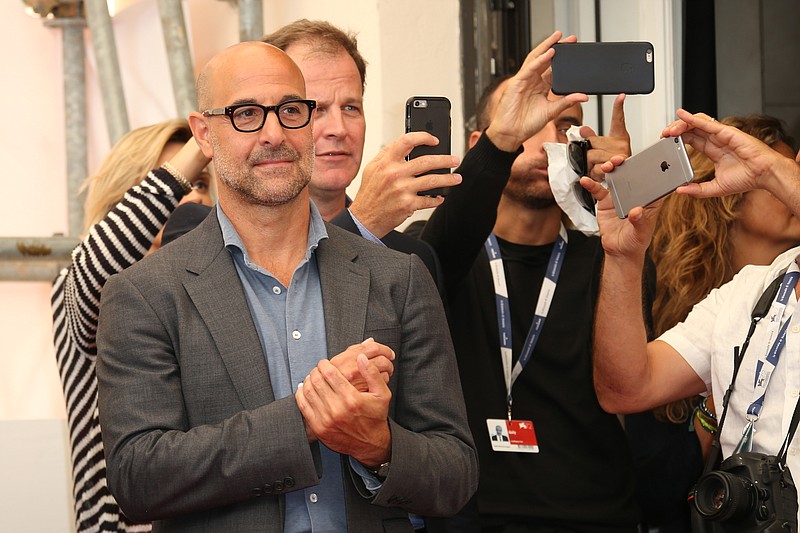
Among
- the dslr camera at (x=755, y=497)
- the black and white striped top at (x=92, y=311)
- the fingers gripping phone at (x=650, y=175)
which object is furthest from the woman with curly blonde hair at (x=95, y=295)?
the dslr camera at (x=755, y=497)

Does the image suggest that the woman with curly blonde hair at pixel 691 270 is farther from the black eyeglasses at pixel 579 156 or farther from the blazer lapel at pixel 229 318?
the blazer lapel at pixel 229 318

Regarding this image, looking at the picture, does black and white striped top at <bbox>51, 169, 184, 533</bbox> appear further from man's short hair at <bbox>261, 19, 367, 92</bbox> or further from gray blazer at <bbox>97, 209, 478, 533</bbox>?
gray blazer at <bbox>97, 209, 478, 533</bbox>

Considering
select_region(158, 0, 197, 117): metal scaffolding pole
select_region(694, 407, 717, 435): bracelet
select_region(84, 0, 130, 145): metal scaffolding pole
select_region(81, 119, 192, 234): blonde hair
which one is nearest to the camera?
select_region(694, 407, 717, 435): bracelet

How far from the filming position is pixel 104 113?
3.85 m

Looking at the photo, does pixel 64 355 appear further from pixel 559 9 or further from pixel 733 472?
pixel 559 9

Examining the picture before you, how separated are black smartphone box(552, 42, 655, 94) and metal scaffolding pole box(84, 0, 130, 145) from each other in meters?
1.98

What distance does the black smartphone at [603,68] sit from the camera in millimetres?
2303

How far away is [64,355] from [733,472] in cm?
175

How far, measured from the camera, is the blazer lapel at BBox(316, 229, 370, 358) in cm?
183

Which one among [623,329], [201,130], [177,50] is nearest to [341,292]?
[201,130]

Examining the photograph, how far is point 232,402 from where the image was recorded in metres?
1.77

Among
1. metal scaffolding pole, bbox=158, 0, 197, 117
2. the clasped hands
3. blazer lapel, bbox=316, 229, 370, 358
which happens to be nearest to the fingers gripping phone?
blazer lapel, bbox=316, 229, 370, 358

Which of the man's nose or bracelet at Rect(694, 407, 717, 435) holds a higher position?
the man's nose

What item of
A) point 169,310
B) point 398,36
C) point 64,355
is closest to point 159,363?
point 169,310
